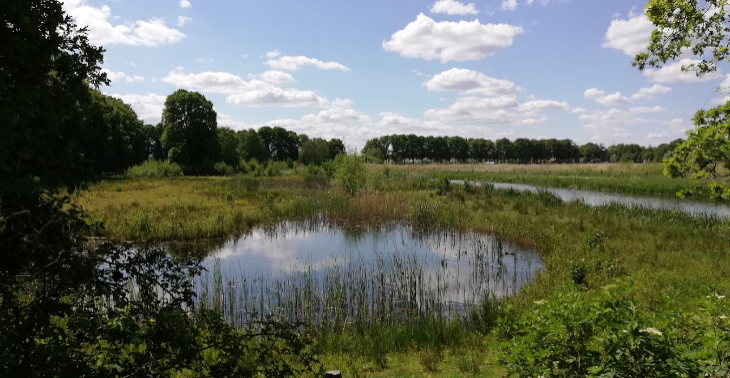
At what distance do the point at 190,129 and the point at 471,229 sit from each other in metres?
50.7

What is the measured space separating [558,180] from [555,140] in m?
105

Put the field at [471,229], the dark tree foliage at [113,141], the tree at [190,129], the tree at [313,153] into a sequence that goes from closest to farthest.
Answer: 1. the field at [471,229]
2. the dark tree foliage at [113,141]
3. the tree at [190,129]
4. the tree at [313,153]

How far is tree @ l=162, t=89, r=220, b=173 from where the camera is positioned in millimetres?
57094

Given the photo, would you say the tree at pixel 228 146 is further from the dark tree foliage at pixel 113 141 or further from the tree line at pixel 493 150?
the tree line at pixel 493 150

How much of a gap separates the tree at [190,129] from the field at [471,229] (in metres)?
27.4

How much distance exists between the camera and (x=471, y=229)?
1797 cm

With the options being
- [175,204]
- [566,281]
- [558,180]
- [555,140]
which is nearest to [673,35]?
[566,281]

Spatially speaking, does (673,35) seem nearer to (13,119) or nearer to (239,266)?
(13,119)

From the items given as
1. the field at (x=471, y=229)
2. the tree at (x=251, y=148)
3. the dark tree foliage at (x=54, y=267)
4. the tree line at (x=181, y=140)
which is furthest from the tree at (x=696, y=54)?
the tree at (x=251, y=148)

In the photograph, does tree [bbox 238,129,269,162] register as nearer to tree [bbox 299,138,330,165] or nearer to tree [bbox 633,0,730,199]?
tree [bbox 299,138,330,165]

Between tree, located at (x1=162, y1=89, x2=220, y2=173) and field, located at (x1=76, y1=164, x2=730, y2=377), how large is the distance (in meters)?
27.4

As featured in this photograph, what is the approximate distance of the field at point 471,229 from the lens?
21.8 ft

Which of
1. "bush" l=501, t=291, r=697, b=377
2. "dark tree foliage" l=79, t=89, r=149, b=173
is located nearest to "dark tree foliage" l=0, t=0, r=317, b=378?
"bush" l=501, t=291, r=697, b=377

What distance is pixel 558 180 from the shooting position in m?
45.4
